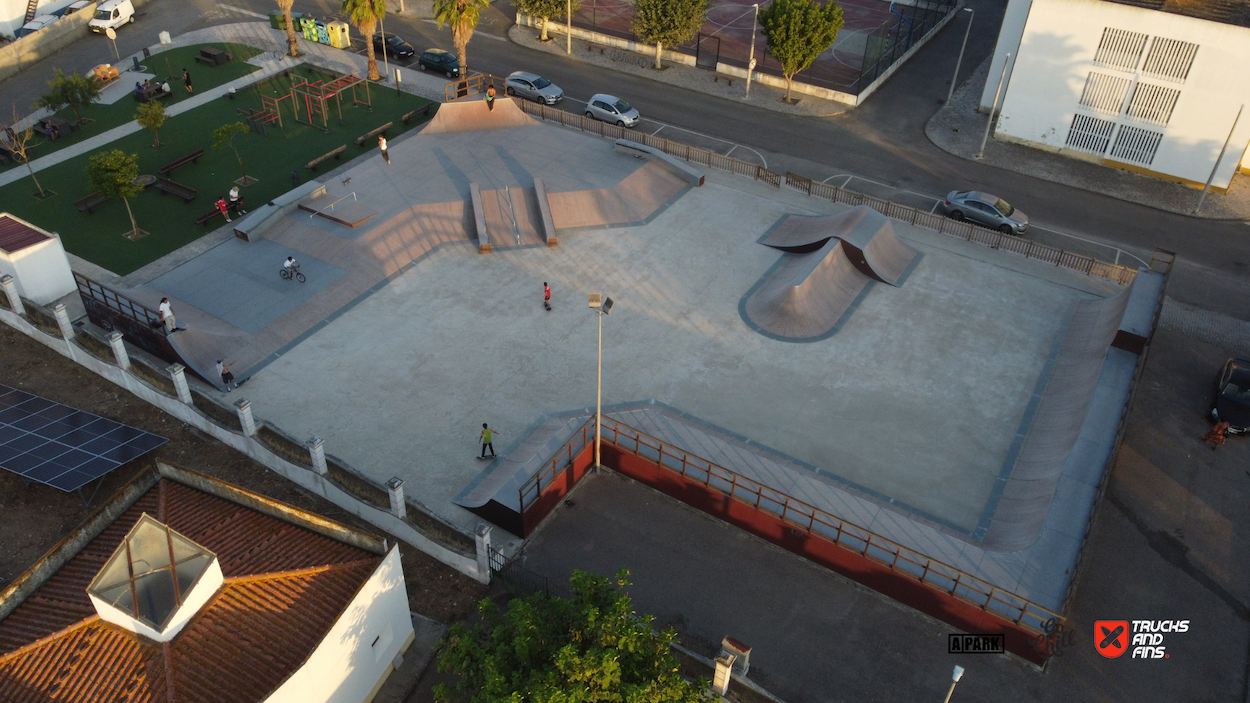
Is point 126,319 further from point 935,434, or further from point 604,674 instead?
point 935,434

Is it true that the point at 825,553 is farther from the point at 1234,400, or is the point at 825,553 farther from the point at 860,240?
the point at 1234,400

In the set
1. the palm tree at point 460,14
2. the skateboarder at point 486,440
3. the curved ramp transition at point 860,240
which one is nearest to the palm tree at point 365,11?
the palm tree at point 460,14

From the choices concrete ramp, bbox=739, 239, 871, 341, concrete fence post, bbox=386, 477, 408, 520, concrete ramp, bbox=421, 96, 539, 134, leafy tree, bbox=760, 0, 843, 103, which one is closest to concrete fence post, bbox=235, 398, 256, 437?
concrete fence post, bbox=386, 477, 408, 520

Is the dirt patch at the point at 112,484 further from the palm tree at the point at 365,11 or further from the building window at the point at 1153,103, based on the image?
the building window at the point at 1153,103

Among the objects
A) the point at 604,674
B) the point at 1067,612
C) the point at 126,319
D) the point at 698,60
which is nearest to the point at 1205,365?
the point at 1067,612

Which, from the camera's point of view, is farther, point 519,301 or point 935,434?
point 519,301
